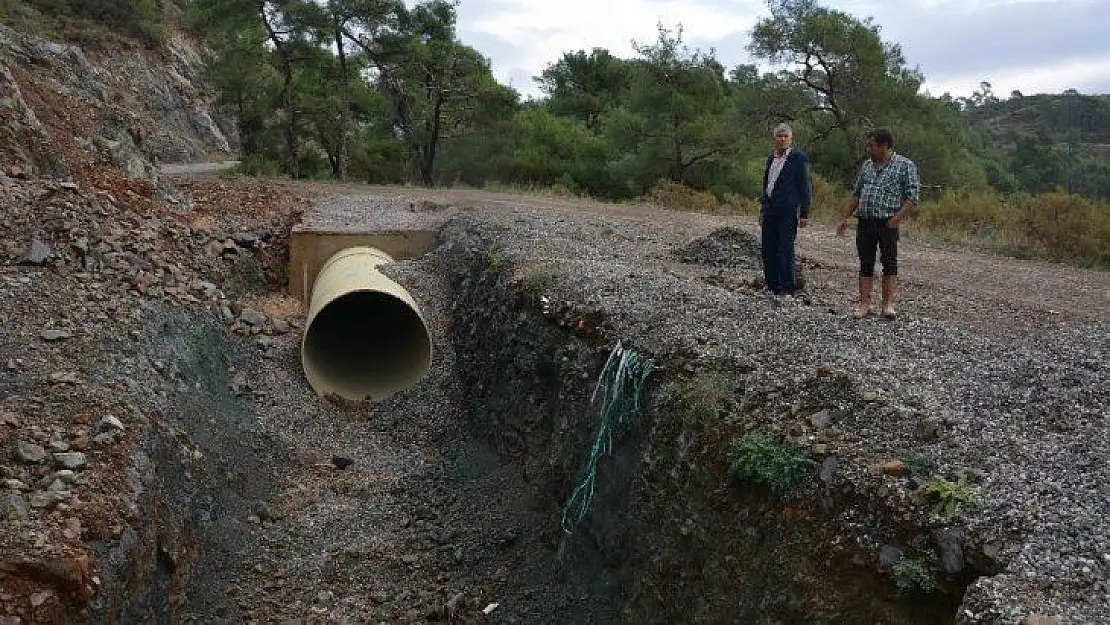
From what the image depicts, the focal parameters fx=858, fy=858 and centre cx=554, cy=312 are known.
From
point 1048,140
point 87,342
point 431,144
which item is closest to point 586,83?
point 431,144

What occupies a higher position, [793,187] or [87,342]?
[793,187]

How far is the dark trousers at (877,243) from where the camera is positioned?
23.6 feet

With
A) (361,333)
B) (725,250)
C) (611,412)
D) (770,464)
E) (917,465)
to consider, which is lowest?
(361,333)

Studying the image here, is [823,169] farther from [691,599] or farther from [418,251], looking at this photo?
[691,599]

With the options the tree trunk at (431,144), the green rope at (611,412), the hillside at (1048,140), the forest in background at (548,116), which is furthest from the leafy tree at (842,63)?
the green rope at (611,412)

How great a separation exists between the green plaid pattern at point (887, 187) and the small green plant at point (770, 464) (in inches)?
109

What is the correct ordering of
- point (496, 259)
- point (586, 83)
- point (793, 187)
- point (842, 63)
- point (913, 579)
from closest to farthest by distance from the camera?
point (913, 579) → point (793, 187) → point (496, 259) → point (842, 63) → point (586, 83)

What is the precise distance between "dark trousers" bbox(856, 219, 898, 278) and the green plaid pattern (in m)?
0.09

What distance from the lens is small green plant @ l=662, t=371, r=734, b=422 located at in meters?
5.80

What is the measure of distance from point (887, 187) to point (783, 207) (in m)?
1.20

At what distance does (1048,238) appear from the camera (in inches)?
556

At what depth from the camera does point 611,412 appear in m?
6.66

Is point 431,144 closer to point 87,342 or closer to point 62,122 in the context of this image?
point 62,122

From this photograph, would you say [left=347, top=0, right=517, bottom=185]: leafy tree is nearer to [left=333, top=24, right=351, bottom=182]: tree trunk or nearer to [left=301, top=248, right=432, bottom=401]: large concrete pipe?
[left=333, top=24, right=351, bottom=182]: tree trunk
